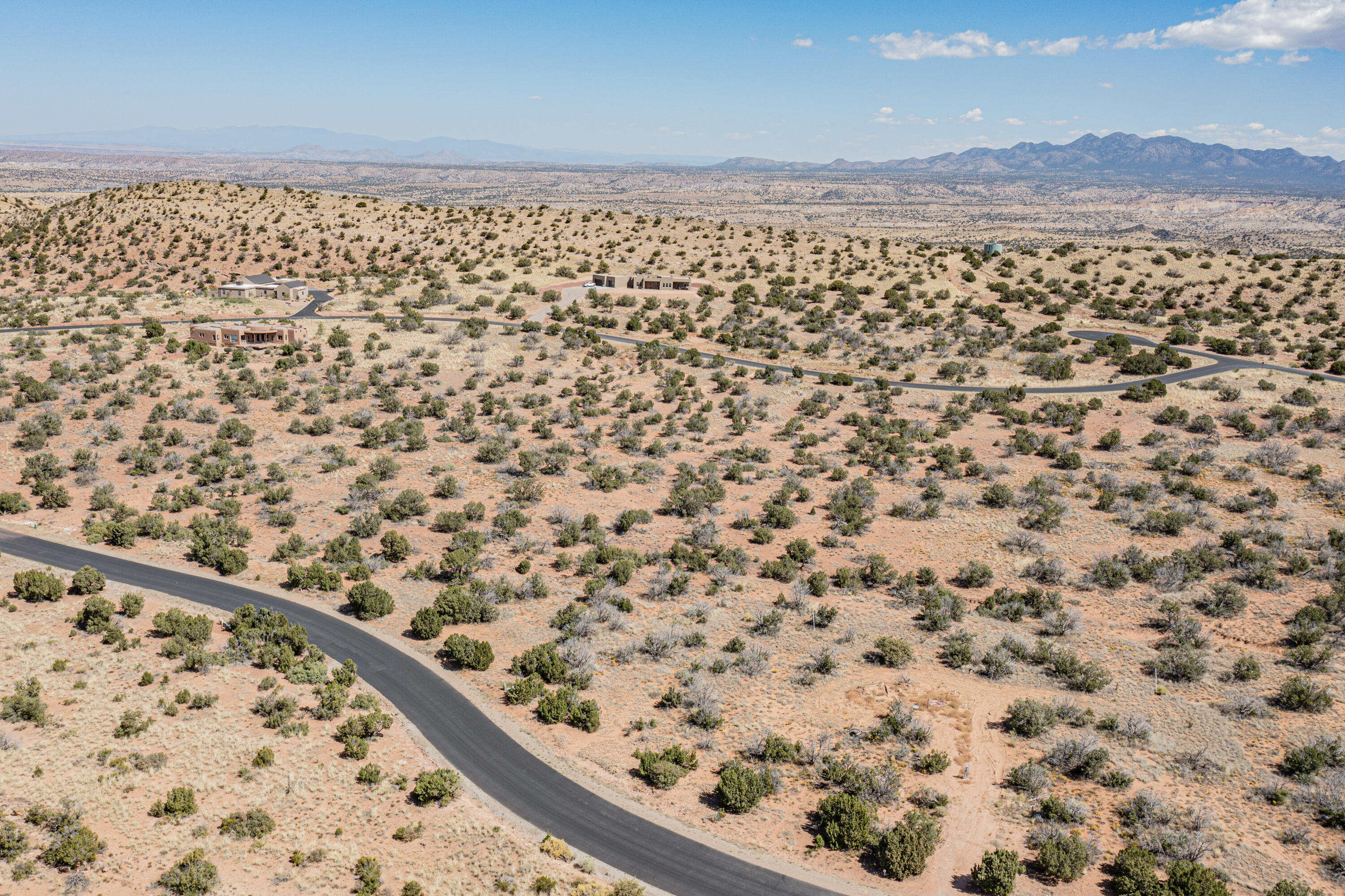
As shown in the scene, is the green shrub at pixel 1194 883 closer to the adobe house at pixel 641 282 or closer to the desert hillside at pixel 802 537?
the desert hillside at pixel 802 537

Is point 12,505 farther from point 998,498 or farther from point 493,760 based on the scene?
point 998,498

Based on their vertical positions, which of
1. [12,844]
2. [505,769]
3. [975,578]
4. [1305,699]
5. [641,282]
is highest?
[641,282]

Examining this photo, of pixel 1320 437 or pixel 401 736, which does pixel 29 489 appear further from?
pixel 1320 437

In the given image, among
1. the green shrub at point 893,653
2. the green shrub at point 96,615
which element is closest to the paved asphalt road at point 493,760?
the green shrub at point 96,615

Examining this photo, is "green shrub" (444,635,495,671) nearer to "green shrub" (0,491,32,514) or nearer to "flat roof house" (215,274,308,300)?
"green shrub" (0,491,32,514)

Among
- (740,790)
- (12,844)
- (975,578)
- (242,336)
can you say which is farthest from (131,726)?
(242,336)

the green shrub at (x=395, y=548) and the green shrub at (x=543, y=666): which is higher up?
the green shrub at (x=395, y=548)

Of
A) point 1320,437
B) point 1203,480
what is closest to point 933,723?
point 1203,480
